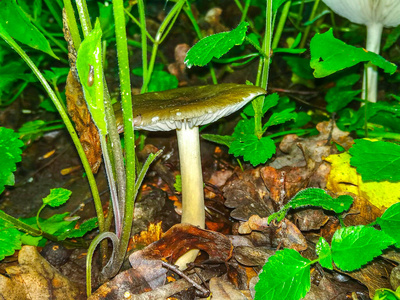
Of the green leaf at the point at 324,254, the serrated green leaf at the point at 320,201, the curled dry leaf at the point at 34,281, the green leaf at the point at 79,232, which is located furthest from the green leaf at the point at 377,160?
the curled dry leaf at the point at 34,281

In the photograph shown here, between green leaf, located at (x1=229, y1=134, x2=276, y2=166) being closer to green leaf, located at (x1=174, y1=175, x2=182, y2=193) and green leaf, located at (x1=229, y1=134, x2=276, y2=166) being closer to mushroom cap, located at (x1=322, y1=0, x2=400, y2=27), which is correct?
green leaf, located at (x1=174, y1=175, x2=182, y2=193)

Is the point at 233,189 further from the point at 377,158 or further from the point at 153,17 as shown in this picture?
the point at 153,17

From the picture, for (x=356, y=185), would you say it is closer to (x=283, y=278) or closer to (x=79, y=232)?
(x=283, y=278)

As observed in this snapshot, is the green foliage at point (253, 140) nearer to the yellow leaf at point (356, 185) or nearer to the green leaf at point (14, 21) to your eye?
the yellow leaf at point (356, 185)

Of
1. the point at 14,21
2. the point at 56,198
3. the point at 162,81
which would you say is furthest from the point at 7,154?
the point at 162,81

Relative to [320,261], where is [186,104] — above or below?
above

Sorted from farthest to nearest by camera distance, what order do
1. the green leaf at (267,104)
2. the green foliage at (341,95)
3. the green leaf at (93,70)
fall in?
1. the green foliage at (341,95)
2. the green leaf at (267,104)
3. the green leaf at (93,70)
